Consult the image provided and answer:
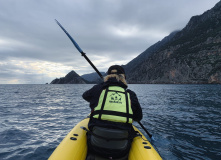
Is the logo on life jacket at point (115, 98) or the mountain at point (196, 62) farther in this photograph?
the mountain at point (196, 62)

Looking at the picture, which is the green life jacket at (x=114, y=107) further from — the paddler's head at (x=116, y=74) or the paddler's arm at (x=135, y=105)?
the paddler's head at (x=116, y=74)

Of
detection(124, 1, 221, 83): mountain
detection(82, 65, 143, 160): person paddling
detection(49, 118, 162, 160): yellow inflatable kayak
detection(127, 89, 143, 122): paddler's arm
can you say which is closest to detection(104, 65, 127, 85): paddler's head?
detection(82, 65, 143, 160): person paddling

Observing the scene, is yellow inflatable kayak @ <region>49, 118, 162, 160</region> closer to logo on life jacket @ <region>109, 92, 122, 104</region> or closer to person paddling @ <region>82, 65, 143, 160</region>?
person paddling @ <region>82, 65, 143, 160</region>

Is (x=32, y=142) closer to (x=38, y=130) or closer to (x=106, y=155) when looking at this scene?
(x=38, y=130)

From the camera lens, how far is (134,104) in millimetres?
3672

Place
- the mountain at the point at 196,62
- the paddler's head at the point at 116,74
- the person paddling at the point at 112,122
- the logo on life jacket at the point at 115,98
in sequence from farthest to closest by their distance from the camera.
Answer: the mountain at the point at 196,62 < the paddler's head at the point at 116,74 < the logo on life jacket at the point at 115,98 < the person paddling at the point at 112,122

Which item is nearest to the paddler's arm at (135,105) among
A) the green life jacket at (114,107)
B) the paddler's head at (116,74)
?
the green life jacket at (114,107)

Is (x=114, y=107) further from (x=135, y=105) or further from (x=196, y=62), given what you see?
(x=196, y=62)

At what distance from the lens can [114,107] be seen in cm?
334

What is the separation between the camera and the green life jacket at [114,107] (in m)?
3.29

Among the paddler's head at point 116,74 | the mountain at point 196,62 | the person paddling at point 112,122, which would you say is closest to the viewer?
the person paddling at point 112,122

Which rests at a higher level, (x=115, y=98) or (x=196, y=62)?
(x=196, y=62)

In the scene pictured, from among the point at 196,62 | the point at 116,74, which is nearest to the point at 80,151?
the point at 116,74

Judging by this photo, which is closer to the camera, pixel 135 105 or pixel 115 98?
pixel 115 98
